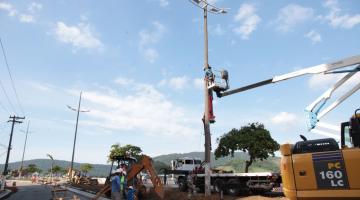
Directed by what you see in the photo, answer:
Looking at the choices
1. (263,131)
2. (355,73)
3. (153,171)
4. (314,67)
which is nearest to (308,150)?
(314,67)

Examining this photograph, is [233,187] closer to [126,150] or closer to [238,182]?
[238,182]

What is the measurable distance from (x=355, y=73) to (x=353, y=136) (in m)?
9.85

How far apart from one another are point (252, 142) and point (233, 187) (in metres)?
18.0

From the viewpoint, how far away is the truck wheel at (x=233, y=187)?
2172 centimetres

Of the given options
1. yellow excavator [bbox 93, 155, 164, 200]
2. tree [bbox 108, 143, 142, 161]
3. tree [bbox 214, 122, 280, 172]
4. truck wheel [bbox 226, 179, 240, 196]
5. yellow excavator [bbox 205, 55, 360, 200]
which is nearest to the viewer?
yellow excavator [bbox 205, 55, 360, 200]

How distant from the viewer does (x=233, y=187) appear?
2205cm

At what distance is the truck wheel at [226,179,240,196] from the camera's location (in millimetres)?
21719

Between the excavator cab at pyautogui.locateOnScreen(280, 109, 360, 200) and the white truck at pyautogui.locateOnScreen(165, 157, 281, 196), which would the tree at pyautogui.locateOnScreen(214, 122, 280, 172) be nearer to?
the white truck at pyautogui.locateOnScreen(165, 157, 281, 196)

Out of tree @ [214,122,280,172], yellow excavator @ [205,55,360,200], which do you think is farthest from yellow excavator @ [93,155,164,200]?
tree @ [214,122,280,172]

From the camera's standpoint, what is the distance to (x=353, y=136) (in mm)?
5879

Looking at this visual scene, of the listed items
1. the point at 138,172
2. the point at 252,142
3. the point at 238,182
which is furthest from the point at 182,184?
the point at 252,142

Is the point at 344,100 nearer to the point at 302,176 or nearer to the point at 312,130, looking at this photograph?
the point at 312,130

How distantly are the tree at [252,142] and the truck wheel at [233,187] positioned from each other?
16.9 m

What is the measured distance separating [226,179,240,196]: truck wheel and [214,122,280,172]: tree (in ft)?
55.4
